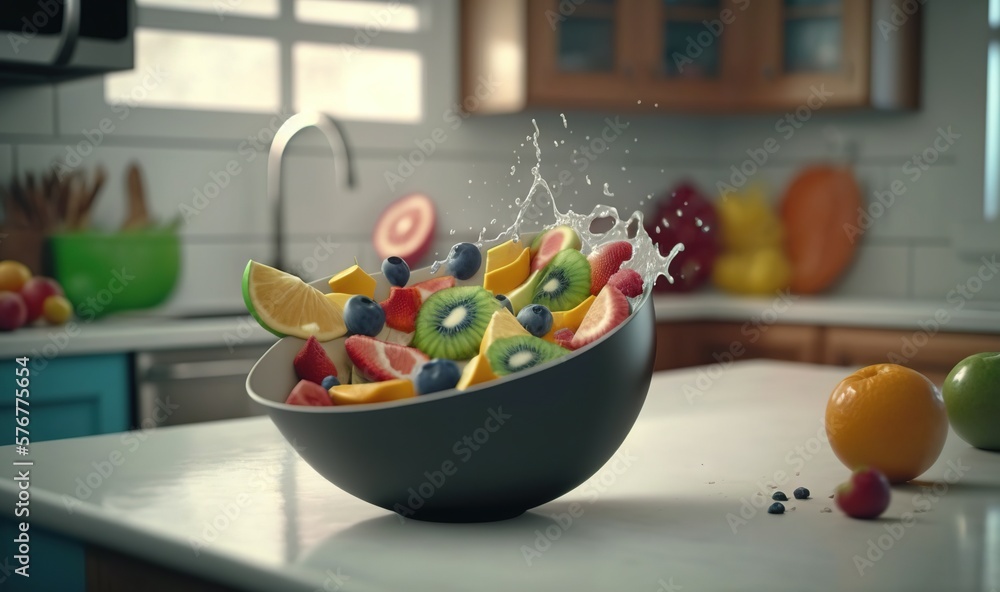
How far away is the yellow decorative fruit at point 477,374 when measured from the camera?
2.62 ft

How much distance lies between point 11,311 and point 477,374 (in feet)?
6.12

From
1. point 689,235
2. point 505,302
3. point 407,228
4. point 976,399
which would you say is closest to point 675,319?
point 689,235

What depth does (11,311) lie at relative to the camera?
2346mm

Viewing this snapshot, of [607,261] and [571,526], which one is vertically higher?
[607,261]

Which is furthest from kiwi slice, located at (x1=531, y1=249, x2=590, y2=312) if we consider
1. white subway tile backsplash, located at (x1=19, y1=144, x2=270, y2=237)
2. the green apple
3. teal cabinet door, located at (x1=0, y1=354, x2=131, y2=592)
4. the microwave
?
white subway tile backsplash, located at (x1=19, y1=144, x2=270, y2=237)

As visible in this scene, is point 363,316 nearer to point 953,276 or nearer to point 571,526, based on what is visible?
point 571,526

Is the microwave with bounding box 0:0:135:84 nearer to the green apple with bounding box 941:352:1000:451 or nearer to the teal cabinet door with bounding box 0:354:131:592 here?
the teal cabinet door with bounding box 0:354:131:592

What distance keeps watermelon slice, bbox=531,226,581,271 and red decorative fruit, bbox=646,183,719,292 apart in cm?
269

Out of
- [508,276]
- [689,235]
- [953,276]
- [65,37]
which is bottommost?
[953,276]

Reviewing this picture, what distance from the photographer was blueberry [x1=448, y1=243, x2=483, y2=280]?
1042 mm

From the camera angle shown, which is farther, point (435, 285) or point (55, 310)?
point (55, 310)

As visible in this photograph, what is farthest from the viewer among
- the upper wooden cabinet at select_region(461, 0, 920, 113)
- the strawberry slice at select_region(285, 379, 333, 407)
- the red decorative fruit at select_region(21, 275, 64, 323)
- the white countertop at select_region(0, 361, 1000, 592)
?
the upper wooden cabinet at select_region(461, 0, 920, 113)

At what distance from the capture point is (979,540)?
83cm

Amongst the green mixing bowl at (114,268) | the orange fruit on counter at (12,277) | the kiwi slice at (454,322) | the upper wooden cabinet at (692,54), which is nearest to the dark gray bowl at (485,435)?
the kiwi slice at (454,322)
